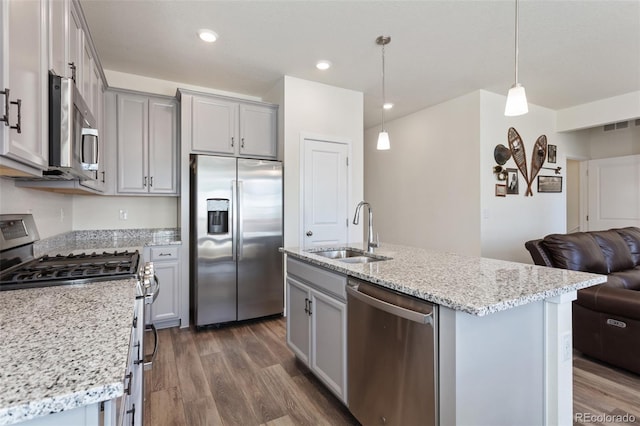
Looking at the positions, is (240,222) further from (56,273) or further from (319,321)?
(56,273)

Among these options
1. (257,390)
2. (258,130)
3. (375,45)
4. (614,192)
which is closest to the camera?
(257,390)

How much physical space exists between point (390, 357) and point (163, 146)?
126 inches

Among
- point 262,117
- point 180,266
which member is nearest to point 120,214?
point 180,266

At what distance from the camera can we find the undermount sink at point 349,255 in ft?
7.50

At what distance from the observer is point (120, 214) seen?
3596 millimetres

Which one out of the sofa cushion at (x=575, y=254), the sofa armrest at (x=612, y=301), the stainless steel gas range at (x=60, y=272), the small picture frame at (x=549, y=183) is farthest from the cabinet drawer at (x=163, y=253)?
the small picture frame at (x=549, y=183)

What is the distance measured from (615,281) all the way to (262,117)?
12.3 feet

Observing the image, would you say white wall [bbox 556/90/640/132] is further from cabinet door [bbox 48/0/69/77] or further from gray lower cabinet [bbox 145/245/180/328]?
cabinet door [bbox 48/0/69/77]

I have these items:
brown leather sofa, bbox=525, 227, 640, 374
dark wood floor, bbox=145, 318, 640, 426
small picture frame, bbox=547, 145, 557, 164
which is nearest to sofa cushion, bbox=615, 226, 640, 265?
brown leather sofa, bbox=525, 227, 640, 374

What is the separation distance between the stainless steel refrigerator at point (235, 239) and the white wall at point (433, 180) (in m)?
2.41

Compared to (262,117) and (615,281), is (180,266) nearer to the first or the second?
(262,117)

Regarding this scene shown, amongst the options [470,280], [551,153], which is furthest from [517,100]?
[551,153]

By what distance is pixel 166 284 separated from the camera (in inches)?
129

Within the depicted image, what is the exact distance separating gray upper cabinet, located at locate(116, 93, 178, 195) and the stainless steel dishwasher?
269 cm
